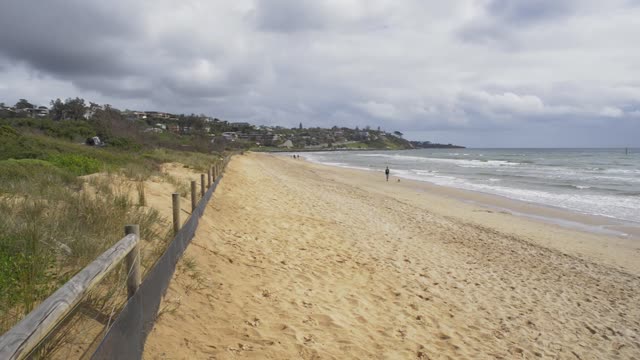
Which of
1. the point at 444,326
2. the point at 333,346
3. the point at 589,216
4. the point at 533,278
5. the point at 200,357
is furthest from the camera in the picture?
the point at 589,216

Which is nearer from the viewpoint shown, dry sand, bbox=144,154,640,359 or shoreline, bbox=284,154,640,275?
dry sand, bbox=144,154,640,359

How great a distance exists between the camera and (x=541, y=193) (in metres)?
24.4

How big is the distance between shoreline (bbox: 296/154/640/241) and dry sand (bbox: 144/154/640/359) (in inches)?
88.2

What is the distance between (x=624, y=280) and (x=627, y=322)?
2.59m

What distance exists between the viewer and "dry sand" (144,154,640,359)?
4.70 metres

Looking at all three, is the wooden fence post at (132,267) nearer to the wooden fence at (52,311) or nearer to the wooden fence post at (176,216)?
the wooden fence at (52,311)

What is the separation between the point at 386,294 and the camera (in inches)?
263

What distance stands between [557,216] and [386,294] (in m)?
13.1

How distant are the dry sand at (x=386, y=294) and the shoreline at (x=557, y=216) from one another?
2.24m

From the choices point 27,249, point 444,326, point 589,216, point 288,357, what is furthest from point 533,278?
point 589,216

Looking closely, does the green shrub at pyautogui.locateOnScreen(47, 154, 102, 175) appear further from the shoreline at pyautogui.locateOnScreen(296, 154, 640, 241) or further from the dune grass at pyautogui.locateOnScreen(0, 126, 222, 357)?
the shoreline at pyautogui.locateOnScreen(296, 154, 640, 241)

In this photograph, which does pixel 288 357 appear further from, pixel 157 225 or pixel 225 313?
pixel 157 225

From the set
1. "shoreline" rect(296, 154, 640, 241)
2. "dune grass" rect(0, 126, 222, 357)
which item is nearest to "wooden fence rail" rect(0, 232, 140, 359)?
"dune grass" rect(0, 126, 222, 357)

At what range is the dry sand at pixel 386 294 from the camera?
15.4 ft
